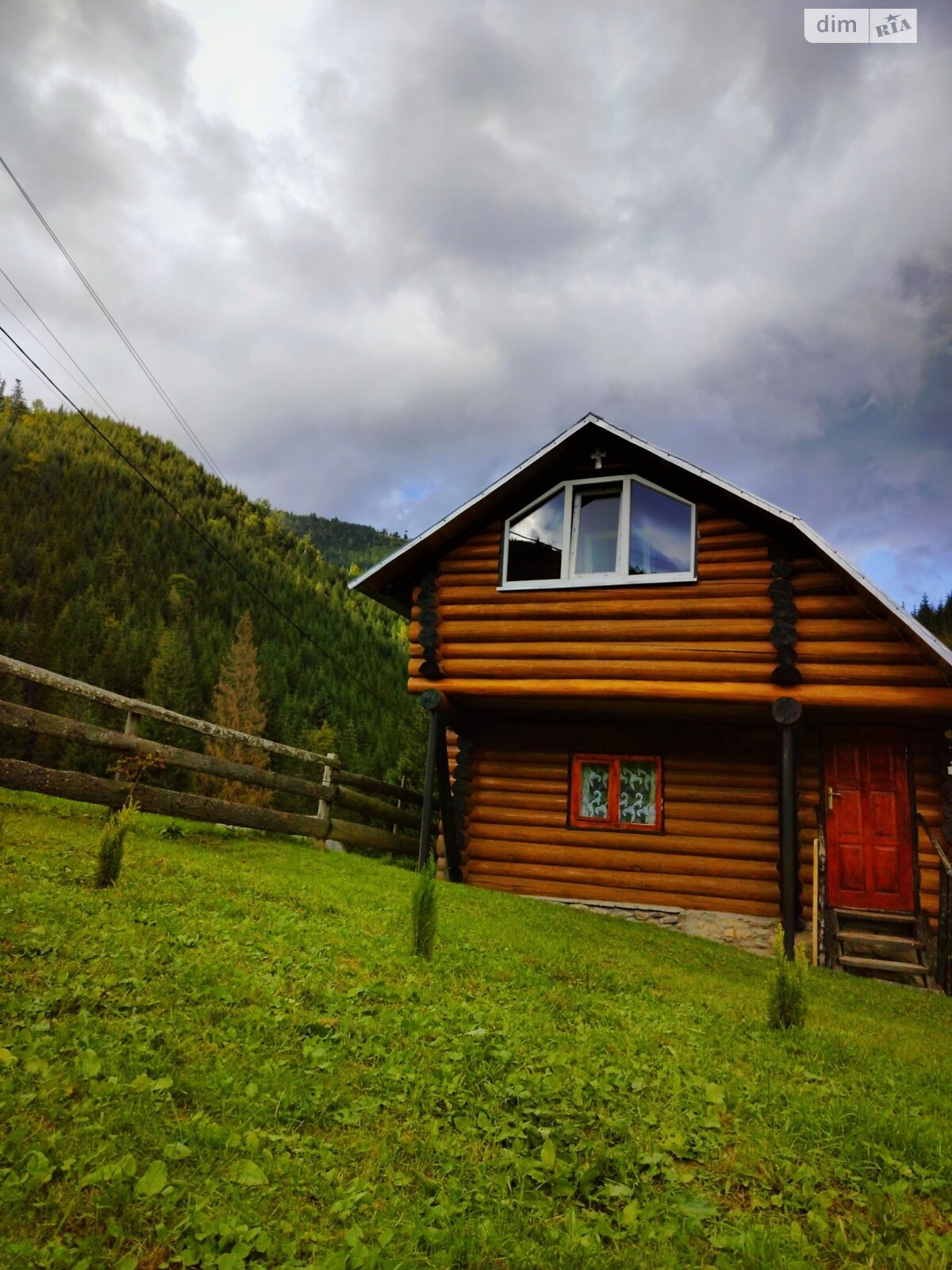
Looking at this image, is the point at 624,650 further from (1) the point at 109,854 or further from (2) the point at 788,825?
(1) the point at 109,854

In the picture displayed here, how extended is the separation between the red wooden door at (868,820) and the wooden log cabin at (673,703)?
0.10 feet

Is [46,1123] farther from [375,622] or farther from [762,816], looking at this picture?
[375,622]

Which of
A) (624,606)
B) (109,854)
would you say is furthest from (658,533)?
(109,854)

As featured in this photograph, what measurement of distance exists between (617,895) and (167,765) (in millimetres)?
8250

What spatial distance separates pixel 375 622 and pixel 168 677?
3360 centimetres

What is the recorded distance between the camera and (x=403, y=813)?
17.8 m

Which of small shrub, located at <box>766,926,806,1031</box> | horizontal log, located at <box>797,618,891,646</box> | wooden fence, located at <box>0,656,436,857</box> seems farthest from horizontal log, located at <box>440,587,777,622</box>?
small shrub, located at <box>766,926,806,1031</box>

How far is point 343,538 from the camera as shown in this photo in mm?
176250

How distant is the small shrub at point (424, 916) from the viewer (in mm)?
6758

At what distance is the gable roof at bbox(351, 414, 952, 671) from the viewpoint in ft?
35.8

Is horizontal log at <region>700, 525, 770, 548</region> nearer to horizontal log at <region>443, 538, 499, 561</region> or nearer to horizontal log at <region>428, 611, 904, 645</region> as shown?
horizontal log at <region>428, 611, 904, 645</region>

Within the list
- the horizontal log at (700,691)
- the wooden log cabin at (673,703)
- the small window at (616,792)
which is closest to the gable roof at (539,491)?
the wooden log cabin at (673,703)

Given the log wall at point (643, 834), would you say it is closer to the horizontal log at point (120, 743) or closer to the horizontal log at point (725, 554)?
the horizontal log at point (725, 554)

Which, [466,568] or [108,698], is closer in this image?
[108,698]
